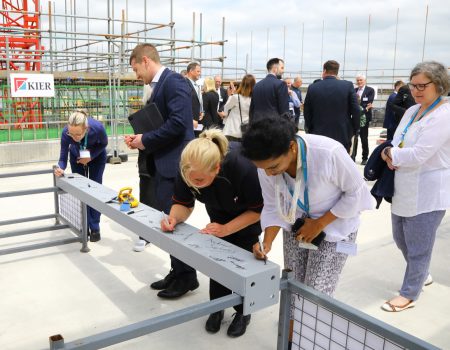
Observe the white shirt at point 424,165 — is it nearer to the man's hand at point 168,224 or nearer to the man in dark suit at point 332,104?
the man's hand at point 168,224

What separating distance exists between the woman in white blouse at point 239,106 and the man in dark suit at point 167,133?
2722mm

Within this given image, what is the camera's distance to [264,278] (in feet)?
4.79

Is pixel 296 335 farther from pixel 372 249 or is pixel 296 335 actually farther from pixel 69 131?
pixel 69 131

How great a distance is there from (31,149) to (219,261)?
6.87 m

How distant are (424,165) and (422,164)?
38mm

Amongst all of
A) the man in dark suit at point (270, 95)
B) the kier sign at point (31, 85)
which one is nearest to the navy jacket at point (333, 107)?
the man in dark suit at point (270, 95)

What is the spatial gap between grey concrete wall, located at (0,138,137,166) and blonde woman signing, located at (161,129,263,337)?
19.8 ft

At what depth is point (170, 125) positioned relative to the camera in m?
2.83

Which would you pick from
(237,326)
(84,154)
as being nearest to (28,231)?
(84,154)

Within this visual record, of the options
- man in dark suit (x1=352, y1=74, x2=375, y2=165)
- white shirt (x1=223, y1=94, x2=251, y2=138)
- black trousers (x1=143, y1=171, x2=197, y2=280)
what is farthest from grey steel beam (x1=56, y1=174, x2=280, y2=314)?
man in dark suit (x1=352, y1=74, x2=375, y2=165)

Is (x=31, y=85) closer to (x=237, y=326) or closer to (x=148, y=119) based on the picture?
(x=148, y=119)

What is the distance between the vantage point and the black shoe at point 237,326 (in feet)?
8.07

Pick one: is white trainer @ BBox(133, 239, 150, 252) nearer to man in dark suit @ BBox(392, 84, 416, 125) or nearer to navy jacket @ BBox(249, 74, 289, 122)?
navy jacket @ BBox(249, 74, 289, 122)

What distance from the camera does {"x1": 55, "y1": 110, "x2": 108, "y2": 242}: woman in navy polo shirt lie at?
11.7 ft
